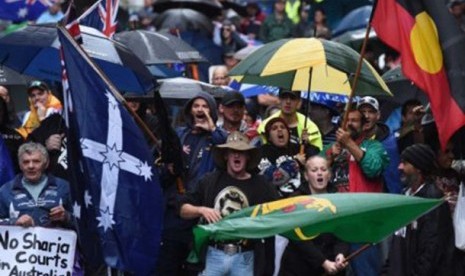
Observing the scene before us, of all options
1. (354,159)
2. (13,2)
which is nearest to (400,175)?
(354,159)

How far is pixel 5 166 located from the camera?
18250 millimetres

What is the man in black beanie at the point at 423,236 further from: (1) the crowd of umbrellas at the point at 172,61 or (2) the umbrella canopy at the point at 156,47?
(2) the umbrella canopy at the point at 156,47

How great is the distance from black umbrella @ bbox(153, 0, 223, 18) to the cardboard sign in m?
12.5

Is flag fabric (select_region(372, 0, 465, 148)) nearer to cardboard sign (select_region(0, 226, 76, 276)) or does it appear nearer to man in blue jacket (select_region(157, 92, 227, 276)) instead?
man in blue jacket (select_region(157, 92, 227, 276))

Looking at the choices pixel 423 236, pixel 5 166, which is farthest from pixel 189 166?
pixel 423 236

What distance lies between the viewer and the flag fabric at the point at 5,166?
18192mm

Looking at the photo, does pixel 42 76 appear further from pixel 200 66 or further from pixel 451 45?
pixel 200 66

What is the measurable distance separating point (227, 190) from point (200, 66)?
9.07m

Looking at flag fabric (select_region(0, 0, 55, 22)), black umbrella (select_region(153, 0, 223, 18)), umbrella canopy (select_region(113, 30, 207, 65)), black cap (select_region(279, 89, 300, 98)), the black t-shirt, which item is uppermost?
black umbrella (select_region(153, 0, 223, 18))

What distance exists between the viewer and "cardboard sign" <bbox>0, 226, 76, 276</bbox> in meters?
17.0

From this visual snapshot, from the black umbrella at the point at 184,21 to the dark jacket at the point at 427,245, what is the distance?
11625 millimetres

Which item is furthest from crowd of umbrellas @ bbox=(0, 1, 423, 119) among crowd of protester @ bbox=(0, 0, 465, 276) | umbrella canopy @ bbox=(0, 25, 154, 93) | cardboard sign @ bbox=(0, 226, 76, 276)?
cardboard sign @ bbox=(0, 226, 76, 276)

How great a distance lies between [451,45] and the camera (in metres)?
15.9

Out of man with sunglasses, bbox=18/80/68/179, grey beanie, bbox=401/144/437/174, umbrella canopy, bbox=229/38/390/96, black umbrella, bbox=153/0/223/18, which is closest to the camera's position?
grey beanie, bbox=401/144/437/174
